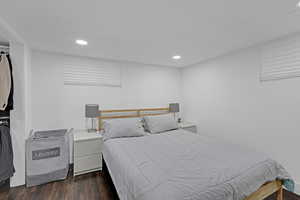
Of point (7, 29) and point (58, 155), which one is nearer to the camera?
point (7, 29)

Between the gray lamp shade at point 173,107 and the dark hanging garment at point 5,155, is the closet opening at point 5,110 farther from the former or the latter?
the gray lamp shade at point 173,107

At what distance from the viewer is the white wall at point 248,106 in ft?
6.52

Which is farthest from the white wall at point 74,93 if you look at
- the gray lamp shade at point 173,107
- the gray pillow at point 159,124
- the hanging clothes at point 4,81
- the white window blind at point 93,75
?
the gray pillow at point 159,124

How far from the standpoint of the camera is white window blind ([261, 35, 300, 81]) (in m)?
1.92

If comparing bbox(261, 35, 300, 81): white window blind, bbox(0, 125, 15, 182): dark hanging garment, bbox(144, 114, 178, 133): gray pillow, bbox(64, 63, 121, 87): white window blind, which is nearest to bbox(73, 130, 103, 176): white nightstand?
bbox(0, 125, 15, 182): dark hanging garment

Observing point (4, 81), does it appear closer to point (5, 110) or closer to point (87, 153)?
point (5, 110)

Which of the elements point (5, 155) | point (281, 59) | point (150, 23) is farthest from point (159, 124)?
point (5, 155)

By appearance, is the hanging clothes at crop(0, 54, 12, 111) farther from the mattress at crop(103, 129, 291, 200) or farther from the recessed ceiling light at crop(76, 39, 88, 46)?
the mattress at crop(103, 129, 291, 200)

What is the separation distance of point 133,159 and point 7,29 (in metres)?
2.23

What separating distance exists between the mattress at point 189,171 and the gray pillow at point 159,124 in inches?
30.9

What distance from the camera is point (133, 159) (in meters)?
1.61

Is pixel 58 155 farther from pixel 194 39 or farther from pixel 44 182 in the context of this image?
pixel 194 39

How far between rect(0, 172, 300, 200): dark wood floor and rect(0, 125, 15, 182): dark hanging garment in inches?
11.5

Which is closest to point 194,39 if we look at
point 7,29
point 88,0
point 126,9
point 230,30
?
point 230,30
